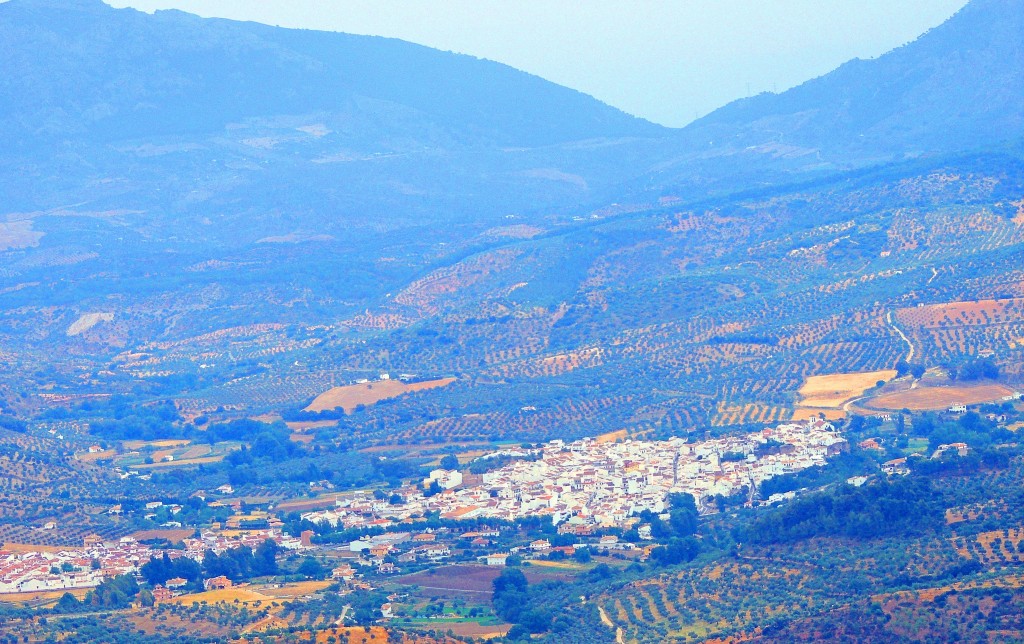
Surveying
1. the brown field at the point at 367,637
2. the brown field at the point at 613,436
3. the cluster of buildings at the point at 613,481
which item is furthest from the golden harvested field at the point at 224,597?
the brown field at the point at 613,436

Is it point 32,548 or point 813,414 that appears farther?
point 813,414

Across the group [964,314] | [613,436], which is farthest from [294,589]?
[964,314]

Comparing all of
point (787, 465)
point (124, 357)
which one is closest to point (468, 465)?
point (787, 465)

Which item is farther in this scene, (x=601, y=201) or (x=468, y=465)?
(x=601, y=201)

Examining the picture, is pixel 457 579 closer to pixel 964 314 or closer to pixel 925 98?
pixel 964 314

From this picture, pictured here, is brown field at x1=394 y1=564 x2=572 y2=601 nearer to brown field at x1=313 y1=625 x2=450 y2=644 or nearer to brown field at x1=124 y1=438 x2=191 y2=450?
brown field at x1=313 y1=625 x2=450 y2=644

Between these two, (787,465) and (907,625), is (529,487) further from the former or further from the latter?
(907,625)
